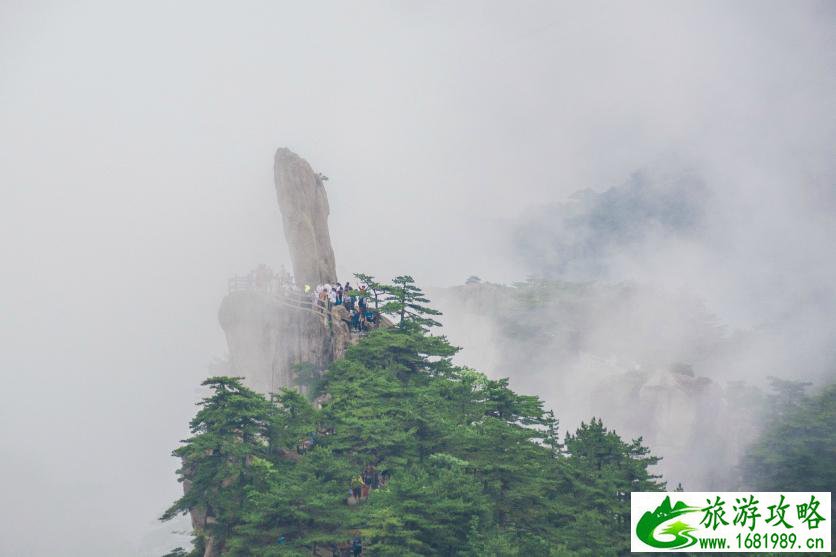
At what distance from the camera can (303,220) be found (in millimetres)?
56750

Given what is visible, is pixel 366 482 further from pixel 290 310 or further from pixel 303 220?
pixel 303 220

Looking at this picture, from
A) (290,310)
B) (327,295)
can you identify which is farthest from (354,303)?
(290,310)

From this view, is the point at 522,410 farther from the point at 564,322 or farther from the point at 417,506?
the point at 564,322

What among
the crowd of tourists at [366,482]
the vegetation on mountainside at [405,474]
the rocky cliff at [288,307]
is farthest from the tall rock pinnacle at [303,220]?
the crowd of tourists at [366,482]

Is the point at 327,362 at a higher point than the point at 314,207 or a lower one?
lower

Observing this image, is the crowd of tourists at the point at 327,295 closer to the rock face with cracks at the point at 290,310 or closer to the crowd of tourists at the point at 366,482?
the rock face with cracks at the point at 290,310

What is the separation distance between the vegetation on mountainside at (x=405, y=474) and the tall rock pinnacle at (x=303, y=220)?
17.1 m

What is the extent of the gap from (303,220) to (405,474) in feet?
98.8

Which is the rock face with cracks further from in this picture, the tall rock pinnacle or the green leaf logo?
the green leaf logo

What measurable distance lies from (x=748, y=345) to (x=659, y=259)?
136ft

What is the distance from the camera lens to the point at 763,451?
5347 centimetres

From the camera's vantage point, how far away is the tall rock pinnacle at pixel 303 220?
5619 cm

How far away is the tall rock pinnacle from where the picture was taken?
184ft

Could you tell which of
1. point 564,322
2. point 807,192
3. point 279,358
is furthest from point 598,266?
point 279,358
